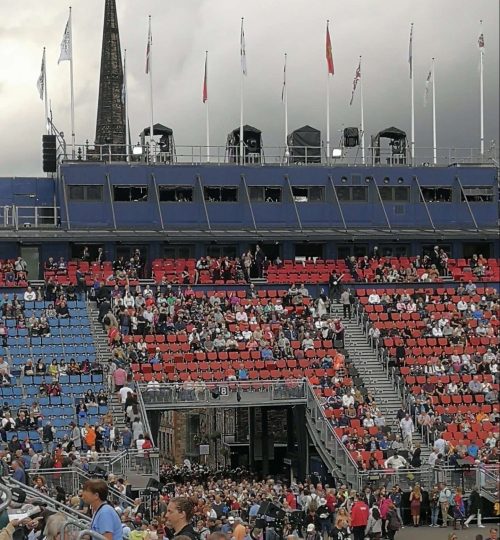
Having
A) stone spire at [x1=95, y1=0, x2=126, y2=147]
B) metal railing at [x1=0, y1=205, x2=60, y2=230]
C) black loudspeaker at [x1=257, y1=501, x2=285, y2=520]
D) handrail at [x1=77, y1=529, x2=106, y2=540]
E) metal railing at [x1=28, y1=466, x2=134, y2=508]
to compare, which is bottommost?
black loudspeaker at [x1=257, y1=501, x2=285, y2=520]

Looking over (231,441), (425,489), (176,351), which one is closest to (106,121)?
(231,441)

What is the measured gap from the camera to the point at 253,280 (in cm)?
5016

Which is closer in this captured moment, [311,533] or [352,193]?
[311,533]

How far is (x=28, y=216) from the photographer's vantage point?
178ft

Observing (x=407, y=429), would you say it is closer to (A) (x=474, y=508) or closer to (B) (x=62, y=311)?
(A) (x=474, y=508)

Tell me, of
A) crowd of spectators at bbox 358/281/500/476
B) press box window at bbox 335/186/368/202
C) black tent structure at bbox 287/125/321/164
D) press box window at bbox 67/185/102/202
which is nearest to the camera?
crowd of spectators at bbox 358/281/500/476

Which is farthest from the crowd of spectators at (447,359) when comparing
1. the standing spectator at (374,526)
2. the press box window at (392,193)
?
the press box window at (392,193)

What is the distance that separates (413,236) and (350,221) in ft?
10.1

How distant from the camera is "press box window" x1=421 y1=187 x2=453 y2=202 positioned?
2212 inches

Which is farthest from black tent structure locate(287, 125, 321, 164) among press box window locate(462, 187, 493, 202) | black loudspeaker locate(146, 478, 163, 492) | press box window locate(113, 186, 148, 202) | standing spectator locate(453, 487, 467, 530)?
black loudspeaker locate(146, 478, 163, 492)

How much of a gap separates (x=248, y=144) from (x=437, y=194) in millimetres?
8918

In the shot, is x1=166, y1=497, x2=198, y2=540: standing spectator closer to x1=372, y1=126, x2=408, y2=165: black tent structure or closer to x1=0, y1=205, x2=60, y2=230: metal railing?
x1=0, y1=205, x2=60, y2=230: metal railing

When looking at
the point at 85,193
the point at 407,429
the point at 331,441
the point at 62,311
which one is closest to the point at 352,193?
the point at 85,193

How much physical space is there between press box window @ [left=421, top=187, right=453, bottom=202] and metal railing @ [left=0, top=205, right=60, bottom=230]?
54.1ft
